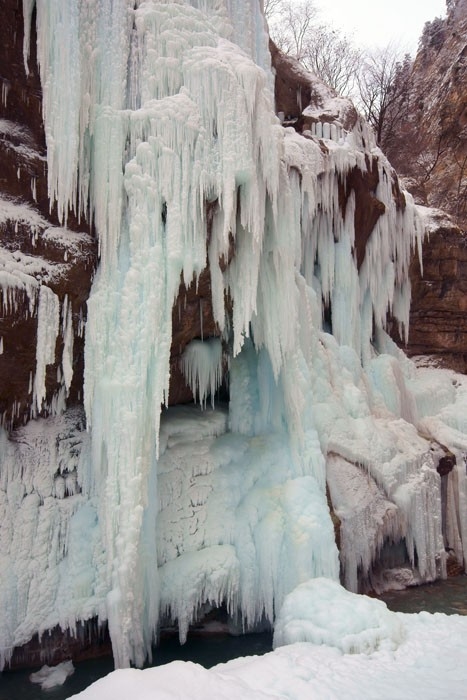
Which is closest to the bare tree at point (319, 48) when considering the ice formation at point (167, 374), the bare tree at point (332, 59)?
the bare tree at point (332, 59)

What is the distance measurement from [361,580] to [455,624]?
8.06ft

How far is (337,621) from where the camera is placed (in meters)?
4.62

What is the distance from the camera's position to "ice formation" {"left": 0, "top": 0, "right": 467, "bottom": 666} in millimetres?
5273

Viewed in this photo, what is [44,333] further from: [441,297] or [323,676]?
[441,297]

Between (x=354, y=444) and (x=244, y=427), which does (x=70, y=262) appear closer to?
(x=244, y=427)

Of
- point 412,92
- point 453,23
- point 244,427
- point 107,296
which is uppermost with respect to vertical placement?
point 453,23

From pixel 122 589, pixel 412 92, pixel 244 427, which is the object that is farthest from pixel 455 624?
pixel 412 92

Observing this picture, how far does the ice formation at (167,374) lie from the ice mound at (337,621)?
2.39ft

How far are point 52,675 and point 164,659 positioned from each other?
1.13 metres

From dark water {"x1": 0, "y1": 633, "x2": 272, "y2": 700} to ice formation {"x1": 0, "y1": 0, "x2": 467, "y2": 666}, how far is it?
255 millimetres

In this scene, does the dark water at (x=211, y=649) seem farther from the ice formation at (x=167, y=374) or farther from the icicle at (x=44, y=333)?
the icicle at (x=44, y=333)

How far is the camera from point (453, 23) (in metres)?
21.2

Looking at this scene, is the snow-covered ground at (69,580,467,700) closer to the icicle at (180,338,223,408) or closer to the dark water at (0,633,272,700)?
the dark water at (0,633,272,700)

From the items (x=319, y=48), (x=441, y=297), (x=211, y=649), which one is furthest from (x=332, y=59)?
(x=211, y=649)
